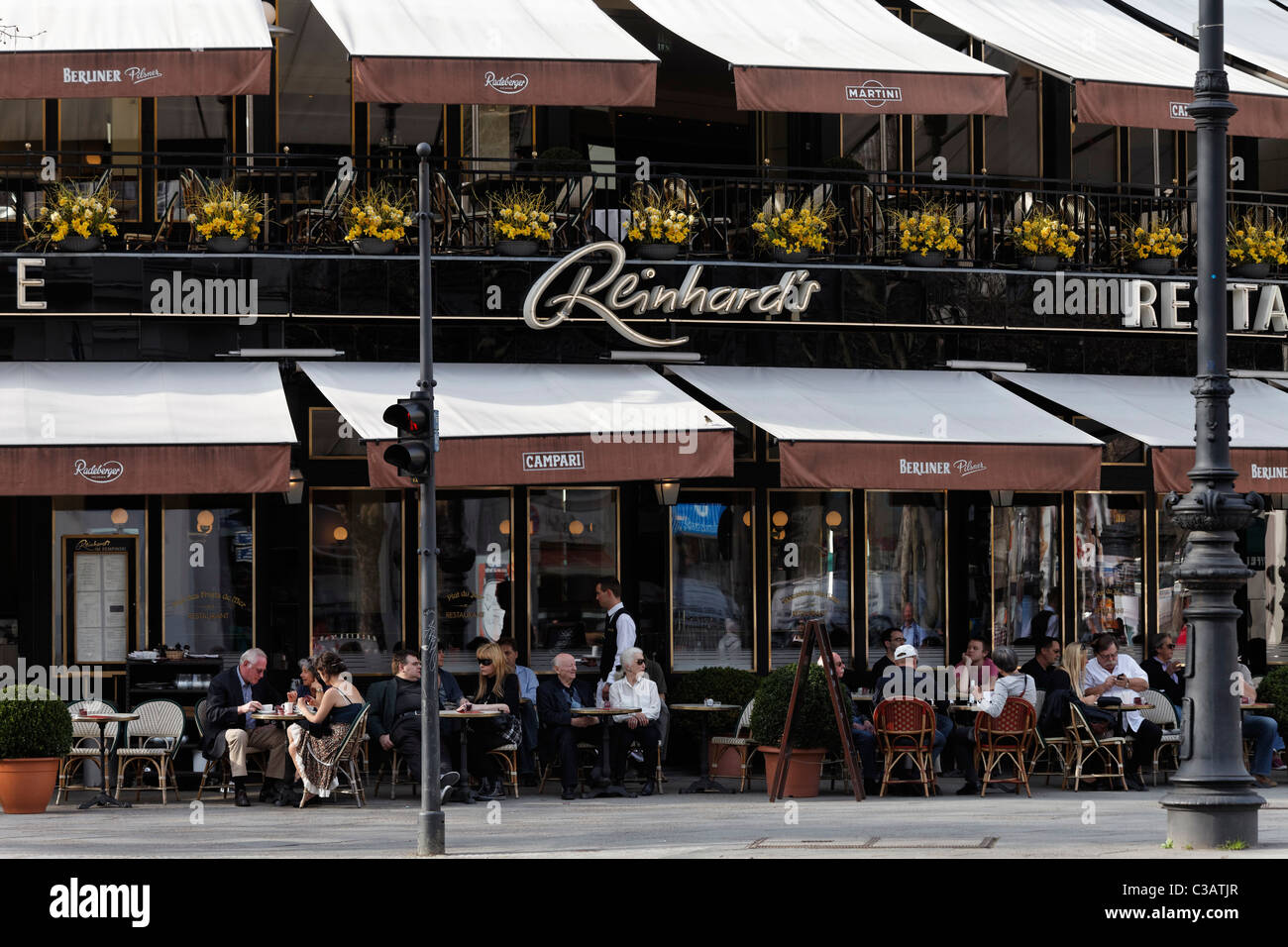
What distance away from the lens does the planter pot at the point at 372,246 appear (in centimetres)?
1809

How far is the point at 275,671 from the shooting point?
18156 mm

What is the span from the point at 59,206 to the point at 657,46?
652cm

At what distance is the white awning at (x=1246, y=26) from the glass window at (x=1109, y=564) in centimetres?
475

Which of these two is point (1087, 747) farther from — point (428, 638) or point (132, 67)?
point (132, 67)

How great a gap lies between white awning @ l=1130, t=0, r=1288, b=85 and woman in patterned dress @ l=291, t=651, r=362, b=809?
11334 mm

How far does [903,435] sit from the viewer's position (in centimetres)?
1708

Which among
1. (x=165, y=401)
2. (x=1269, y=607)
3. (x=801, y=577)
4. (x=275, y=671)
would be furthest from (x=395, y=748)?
(x=1269, y=607)

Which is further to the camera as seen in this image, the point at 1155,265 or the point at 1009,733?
the point at 1155,265

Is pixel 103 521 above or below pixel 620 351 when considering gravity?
below

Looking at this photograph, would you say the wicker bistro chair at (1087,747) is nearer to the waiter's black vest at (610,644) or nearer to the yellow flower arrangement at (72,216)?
the waiter's black vest at (610,644)

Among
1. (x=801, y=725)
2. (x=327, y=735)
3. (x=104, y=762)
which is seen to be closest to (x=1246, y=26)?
(x=801, y=725)

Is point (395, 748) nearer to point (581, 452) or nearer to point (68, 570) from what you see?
point (581, 452)

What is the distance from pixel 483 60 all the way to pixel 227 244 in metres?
3.10

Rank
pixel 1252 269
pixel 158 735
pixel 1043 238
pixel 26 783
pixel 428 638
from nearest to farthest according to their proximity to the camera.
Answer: pixel 428 638, pixel 26 783, pixel 158 735, pixel 1043 238, pixel 1252 269
